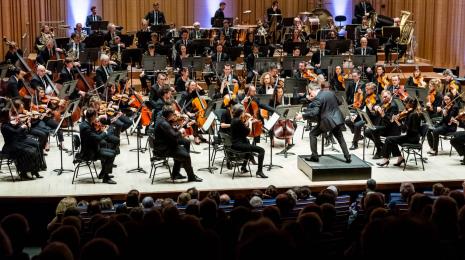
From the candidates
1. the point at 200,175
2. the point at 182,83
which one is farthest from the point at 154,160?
Answer: the point at 182,83

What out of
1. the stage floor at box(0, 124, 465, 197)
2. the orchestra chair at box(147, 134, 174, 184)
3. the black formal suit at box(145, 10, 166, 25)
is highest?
the black formal suit at box(145, 10, 166, 25)

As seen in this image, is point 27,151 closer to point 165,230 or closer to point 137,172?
point 137,172

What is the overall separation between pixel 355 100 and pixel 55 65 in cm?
674

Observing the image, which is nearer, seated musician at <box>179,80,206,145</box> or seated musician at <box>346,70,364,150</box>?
seated musician at <box>179,80,206,145</box>

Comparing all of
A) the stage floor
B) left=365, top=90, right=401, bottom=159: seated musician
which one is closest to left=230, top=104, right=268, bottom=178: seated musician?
the stage floor

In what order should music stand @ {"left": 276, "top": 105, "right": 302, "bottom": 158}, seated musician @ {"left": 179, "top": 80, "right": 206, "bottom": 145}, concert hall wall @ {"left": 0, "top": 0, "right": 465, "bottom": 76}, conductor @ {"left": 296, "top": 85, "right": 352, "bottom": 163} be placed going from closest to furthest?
1. conductor @ {"left": 296, "top": 85, "right": 352, "bottom": 163}
2. music stand @ {"left": 276, "top": 105, "right": 302, "bottom": 158}
3. seated musician @ {"left": 179, "top": 80, "right": 206, "bottom": 145}
4. concert hall wall @ {"left": 0, "top": 0, "right": 465, "bottom": 76}

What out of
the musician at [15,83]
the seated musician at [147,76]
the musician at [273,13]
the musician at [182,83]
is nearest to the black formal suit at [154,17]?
the seated musician at [147,76]

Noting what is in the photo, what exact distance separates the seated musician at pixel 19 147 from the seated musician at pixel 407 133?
5.90 m

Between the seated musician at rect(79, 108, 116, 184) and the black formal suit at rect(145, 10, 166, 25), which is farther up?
the black formal suit at rect(145, 10, 166, 25)

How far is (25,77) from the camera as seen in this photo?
15.1m

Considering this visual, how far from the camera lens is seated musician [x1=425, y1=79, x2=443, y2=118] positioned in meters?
14.0

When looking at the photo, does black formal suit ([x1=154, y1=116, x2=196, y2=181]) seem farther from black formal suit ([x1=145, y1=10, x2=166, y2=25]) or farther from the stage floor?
black formal suit ([x1=145, y1=10, x2=166, y2=25])

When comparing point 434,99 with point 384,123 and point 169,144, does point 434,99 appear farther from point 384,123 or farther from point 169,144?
point 169,144

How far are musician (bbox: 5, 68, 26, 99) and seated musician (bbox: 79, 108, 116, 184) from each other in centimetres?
325
